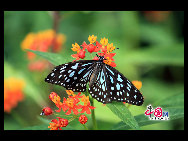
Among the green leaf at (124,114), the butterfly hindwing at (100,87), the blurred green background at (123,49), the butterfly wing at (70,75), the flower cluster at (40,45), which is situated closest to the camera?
the green leaf at (124,114)

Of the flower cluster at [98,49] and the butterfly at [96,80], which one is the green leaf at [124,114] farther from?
the flower cluster at [98,49]

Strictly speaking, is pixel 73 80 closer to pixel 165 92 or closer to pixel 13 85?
pixel 13 85

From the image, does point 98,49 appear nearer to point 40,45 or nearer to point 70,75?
point 70,75

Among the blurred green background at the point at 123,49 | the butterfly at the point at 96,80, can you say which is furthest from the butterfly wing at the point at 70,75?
the blurred green background at the point at 123,49

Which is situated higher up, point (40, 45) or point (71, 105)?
point (40, 45)

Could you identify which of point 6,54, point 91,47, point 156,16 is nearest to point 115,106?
point 91,47

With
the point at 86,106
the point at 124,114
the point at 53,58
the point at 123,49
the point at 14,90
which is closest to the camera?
the point at 124,114

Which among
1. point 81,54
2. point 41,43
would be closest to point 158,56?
point 41,43
